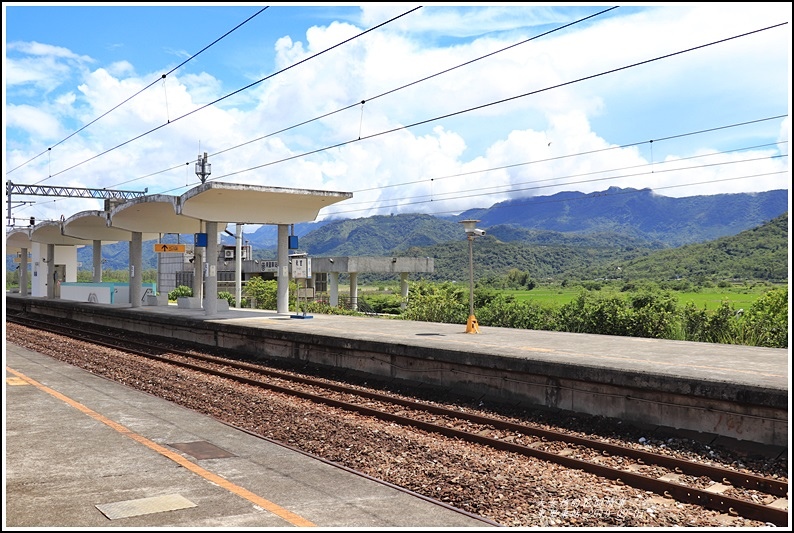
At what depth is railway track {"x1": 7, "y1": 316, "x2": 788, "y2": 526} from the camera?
775 centimetres

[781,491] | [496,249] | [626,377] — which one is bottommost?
[781,491]

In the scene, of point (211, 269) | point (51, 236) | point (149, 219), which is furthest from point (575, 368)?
point (51, 236)

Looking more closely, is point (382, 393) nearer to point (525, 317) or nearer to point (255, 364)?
point (255, 364)

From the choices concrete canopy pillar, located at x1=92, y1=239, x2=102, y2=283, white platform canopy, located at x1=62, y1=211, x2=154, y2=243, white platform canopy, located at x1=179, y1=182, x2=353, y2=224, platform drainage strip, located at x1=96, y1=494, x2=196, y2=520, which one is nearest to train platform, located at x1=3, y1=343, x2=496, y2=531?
platform drainage strip, located at x1=96, y1=494, x2=196, y2=520

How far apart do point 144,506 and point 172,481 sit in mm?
828

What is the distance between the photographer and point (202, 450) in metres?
→ 9.13

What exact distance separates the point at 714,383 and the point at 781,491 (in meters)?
2.26

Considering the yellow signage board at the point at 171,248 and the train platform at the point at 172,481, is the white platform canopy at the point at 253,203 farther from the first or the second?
the train platform at the point at 172,481

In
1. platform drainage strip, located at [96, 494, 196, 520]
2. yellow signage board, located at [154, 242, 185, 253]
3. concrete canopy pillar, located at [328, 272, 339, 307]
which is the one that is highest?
yellow signage board, located at [154, 242, 185, 253]

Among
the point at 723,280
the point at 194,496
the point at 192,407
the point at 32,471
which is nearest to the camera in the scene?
the point at 194,496

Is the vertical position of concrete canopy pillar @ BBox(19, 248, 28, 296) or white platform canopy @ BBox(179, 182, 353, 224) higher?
white platform canopy @ BBox(179, 182, 353, 224)

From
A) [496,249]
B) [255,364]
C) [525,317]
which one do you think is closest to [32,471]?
[255,364]

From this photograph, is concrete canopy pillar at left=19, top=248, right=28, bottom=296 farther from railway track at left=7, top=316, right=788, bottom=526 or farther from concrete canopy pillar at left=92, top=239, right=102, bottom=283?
railway track at left=7, top=316, right=788, bottom=526

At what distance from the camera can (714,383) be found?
32.7 ft
